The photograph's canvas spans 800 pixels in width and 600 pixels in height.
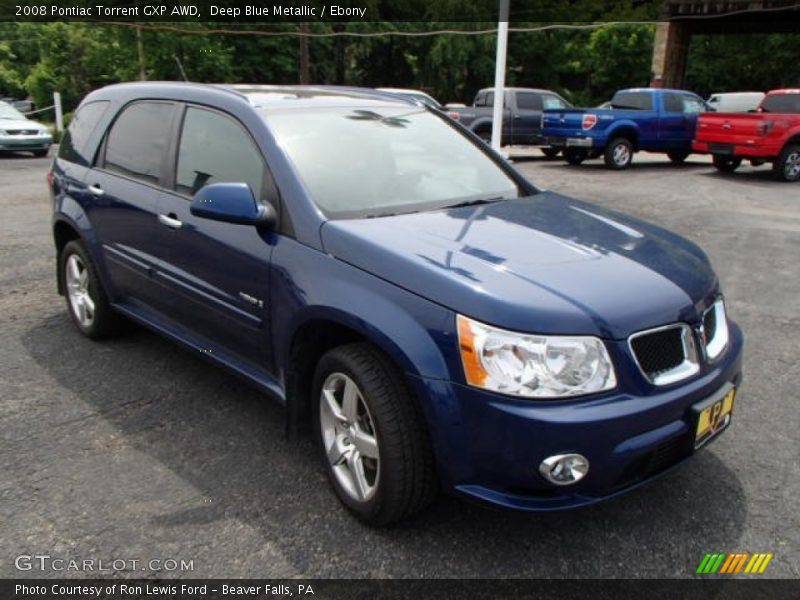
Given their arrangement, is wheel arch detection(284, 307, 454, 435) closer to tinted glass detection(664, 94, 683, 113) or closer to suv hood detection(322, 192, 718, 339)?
suv hood detection(322, 192, 718, 339)

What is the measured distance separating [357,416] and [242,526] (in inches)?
25.4

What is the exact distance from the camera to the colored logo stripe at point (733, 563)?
8.46 feet

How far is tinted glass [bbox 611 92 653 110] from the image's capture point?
51.5 feet

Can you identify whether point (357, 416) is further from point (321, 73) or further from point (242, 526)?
point (321, 73)

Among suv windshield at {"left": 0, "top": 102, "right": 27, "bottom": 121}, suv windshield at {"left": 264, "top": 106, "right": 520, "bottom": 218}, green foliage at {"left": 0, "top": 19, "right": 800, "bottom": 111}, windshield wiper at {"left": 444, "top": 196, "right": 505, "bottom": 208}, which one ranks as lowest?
suv windshield at {"left": 0, "top": 102, "right": 27, "bottom": 121}

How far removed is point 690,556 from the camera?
8.69 feet

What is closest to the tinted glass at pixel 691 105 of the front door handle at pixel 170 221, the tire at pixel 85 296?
the tire at pixel 85 296

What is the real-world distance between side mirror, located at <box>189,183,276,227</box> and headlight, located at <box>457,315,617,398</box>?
45.0 inches

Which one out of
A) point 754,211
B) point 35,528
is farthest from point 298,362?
point 754,211

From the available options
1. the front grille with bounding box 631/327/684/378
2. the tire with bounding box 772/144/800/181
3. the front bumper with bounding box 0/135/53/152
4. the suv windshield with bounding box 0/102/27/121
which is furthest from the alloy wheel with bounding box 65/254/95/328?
the suv windshield with bounding box 0/102/27/121

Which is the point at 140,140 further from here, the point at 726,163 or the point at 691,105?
the point at 691,105

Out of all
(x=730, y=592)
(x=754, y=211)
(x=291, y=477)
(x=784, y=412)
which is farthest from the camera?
(x=754, y=211)

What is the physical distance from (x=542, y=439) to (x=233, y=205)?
164 cm

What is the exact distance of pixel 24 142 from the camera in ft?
55.4
